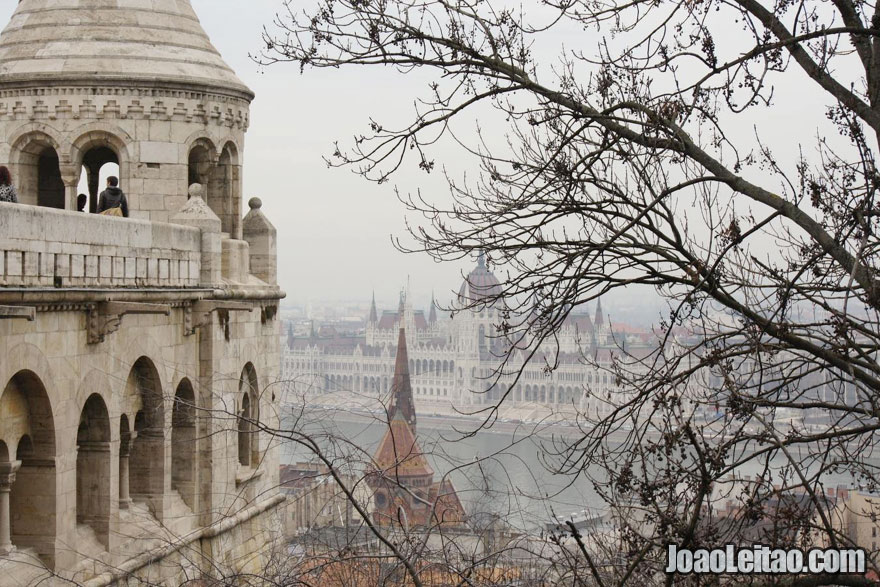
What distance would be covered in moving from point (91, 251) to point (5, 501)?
1.97m

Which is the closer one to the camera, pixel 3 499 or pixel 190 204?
pixel 3 499

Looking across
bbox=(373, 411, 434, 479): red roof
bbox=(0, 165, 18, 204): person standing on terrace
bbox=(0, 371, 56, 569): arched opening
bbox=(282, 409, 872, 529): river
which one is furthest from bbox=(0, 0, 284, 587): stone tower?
bbox=(373, 411, 434, 479): red roof

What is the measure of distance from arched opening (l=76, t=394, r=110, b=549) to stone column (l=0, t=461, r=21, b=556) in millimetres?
1365

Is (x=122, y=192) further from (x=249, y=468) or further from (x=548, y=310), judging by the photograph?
(x=548, y=310)

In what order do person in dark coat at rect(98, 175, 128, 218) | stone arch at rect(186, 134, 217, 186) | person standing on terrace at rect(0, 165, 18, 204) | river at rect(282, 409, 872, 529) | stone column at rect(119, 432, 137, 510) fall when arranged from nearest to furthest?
river at rect(282, 409, 872, 529), person standing on terrace at rect(0, 165, 18, 204), stone column at rect(119, 432, 137, 510), person in dark coat at rect(98, 175, 128, 218), stone arch at rect(186, 134, 217, 186)

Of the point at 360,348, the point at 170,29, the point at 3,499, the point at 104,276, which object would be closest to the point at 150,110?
the point at 170,29

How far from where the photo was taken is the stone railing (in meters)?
9.41

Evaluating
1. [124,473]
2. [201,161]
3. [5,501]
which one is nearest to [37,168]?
[201,161]

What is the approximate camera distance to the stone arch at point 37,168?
13773mm

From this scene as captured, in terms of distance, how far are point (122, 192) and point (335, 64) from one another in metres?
6.41

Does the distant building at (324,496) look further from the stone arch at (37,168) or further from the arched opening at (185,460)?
the stone arch at (37,168)

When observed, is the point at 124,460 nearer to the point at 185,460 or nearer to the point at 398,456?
the point at 185,460

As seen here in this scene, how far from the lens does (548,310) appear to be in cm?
681

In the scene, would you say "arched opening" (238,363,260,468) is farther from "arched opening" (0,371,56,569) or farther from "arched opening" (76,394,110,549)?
"arched opening" (0,371,56,569)
